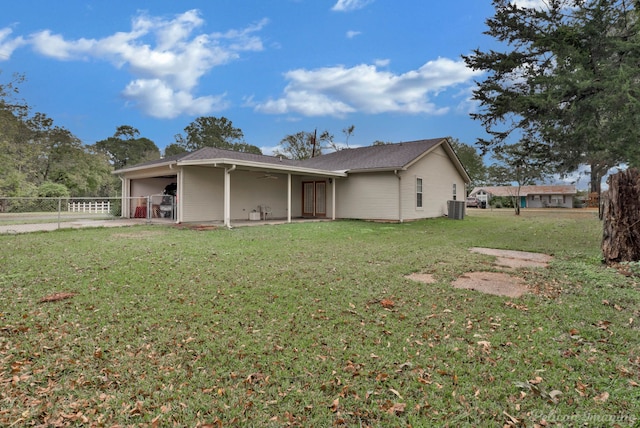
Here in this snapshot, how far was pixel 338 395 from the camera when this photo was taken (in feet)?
7.03

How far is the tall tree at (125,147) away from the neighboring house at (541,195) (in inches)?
1800

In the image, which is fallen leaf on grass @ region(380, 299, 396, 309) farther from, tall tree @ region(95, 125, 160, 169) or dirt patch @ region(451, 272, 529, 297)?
tall tree @ region(95, 125, 160, 169)

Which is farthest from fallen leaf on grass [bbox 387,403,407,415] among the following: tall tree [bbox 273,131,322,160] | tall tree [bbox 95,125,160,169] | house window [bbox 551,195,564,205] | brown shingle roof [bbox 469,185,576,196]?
house window [bbox 551,195,564,205]

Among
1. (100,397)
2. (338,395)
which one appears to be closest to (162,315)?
(100,397)

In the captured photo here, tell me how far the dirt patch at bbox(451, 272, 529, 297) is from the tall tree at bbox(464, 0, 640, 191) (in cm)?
467

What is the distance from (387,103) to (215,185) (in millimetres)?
18147

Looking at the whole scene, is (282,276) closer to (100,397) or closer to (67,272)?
(100,397)

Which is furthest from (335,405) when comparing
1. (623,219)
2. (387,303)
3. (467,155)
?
(467,155)

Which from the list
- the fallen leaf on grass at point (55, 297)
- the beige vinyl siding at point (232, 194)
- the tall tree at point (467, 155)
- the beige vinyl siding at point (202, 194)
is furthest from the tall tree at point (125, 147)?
the fallen leaf on grass at point (55, 297)

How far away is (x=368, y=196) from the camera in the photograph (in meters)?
15.4

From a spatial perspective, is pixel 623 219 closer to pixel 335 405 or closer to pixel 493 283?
pixel 493 283

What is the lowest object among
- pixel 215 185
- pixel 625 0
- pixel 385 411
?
pixel 385 411

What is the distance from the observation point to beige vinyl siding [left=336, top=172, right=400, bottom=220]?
14708 millimetres

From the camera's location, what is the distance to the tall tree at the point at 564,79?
23.2 ft
